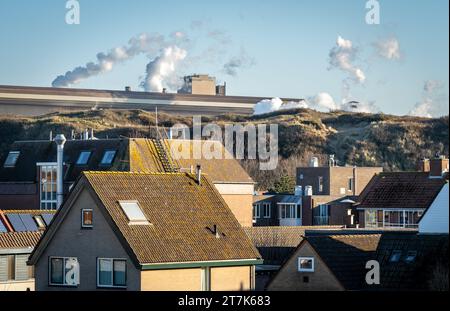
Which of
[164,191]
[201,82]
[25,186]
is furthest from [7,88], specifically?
[164,191]

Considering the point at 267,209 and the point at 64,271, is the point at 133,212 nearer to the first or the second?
the point at 64,271

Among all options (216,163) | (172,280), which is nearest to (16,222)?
(172,280)

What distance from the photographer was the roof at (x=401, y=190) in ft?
196

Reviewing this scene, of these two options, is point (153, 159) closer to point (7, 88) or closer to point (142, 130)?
point (142, 130)

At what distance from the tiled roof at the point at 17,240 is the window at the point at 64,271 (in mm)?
5299

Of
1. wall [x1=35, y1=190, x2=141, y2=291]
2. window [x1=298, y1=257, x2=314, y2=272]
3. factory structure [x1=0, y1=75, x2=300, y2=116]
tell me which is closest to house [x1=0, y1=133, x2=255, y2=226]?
window [x1=298, y1=257, x2=314, y2=272]

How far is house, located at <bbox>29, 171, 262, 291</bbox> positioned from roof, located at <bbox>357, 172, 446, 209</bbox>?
85.4ft

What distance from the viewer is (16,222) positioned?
41781 millimetres

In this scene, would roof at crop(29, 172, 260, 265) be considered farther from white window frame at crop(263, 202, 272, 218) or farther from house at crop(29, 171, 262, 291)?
white window frame at crop(263, 202, 272, 218)

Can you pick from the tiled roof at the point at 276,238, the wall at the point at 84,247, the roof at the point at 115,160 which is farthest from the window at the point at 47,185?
the wall at the point at 84,247

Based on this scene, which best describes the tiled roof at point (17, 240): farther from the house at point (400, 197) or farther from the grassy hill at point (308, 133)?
the grassy hill at point (308, 133)

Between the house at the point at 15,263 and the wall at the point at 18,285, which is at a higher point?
the house at the point at 15,263

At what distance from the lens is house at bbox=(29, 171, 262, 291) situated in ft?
102

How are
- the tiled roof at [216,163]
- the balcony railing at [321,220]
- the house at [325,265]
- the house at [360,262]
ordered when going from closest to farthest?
the house at [360,262]
the house at [325,265]
the tiled roof at [216,163]
the balcony railing at [321,220]
